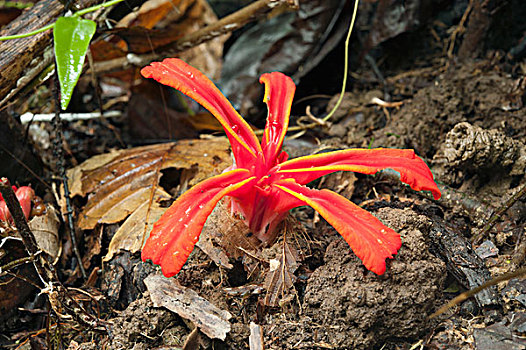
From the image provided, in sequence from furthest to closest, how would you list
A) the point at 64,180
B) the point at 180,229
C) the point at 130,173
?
A: 1. the point at 130,173
2. the point at 64,180
3. the point at 180,229

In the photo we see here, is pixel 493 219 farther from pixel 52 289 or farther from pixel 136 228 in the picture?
pixel 52 289

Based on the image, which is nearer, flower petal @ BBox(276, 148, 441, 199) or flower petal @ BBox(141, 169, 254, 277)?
flower petal @ BBox(141, 169, 254, 277)

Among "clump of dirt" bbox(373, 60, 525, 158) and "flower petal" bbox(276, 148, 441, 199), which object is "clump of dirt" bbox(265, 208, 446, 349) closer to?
"flower petal" bbox(276, 148, 441, 199)

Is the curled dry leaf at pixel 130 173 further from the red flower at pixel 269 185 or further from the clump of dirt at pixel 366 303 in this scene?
the clump of dirt at pixel 366 303

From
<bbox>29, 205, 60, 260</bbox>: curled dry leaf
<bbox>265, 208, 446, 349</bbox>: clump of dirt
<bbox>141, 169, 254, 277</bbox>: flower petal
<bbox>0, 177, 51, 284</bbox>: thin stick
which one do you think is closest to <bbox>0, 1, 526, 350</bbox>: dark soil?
<bbox>265, 208, 446, 349</bbox>: clump of dirt

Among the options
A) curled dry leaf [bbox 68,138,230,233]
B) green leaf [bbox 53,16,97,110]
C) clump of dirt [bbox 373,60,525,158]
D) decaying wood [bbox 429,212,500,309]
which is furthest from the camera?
clump of dirt [bbox 373,60,525,158]

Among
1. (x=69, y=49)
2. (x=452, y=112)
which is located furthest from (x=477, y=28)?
(x=69, y=49)

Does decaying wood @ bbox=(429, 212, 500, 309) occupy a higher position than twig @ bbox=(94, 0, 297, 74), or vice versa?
twig @ bbox=(94, 0, 297, 74)

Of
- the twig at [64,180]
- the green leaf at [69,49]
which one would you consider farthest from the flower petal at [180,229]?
the twig at [64,180]

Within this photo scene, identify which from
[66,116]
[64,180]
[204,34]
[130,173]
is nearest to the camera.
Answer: [64,180]
